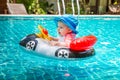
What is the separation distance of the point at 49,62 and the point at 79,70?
86cm

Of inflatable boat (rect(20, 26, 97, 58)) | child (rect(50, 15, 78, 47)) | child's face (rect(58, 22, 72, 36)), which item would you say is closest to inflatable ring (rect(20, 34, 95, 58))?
inflatable boat (rect(20, 26, 97, 58))

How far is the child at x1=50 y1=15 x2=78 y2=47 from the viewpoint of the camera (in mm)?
6336

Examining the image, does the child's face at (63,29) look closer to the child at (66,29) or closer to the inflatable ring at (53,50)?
the child at (66,29)

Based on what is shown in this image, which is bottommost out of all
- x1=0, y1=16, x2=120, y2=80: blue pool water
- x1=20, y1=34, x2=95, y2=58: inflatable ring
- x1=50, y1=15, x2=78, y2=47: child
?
x1=0, y1=16, x2=120, y2=80: blue pool water

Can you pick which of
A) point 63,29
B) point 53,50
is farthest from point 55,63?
point 63,29

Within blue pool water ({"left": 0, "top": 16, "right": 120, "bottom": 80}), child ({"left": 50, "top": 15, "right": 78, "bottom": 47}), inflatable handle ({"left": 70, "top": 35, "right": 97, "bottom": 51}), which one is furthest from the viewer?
child ({"left": 50, "top": 15, "right": 78, "bottom": 47})

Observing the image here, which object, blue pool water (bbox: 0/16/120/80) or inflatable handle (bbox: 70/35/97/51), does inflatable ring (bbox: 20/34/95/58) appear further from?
blue pool water (bbox: 0/16/120/80)

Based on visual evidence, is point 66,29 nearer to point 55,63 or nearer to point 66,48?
point 66,48

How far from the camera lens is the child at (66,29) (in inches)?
249

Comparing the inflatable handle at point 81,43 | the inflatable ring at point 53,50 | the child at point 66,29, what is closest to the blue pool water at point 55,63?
the inflatable ring at point 53,50

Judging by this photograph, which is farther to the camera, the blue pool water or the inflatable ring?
the inflatable ring

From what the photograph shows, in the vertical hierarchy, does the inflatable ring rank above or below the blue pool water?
above

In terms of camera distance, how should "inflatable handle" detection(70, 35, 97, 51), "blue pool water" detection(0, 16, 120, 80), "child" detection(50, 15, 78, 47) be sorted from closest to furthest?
"blue pool water" detection(0, 16, 120, 80)
"inflatable handle" detection(70, 35, 97, 51)
"child" detection(50, 15, 78, 47)

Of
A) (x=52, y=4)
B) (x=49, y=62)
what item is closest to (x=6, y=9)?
(x=52, y=4)
